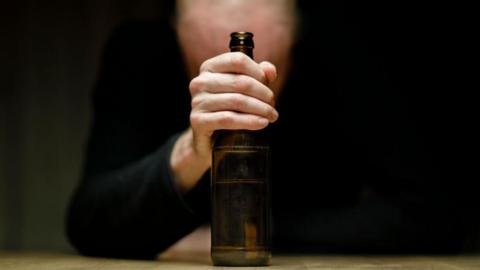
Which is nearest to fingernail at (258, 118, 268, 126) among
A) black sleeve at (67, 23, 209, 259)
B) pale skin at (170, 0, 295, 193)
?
pale skin at (170, 0, 295, 193)

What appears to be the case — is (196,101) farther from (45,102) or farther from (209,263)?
(45,102)

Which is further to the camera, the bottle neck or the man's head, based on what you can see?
the man's head

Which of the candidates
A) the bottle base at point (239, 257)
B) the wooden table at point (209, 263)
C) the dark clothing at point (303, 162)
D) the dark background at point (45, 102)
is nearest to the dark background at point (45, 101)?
the dark background at point (45, 102)

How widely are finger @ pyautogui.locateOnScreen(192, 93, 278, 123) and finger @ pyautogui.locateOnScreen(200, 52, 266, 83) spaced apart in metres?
0.03

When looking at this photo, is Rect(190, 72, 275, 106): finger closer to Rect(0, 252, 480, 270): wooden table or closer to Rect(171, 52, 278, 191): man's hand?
Rect(171, 52, 278, 191): man's hand

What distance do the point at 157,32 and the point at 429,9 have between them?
0.72m

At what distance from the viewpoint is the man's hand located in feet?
3.79

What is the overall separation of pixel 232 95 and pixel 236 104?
0.02m

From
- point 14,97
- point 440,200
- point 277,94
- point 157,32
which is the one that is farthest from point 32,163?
point 440,200

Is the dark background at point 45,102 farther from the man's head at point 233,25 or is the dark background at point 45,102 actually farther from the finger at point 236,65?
the finger at point 236,65

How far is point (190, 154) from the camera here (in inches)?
52.7

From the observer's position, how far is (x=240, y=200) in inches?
44.9

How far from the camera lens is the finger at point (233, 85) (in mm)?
1169

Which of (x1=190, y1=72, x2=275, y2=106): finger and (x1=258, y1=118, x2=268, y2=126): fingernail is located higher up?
(x1=190, y1=72, x2=275, y2=106): finger
